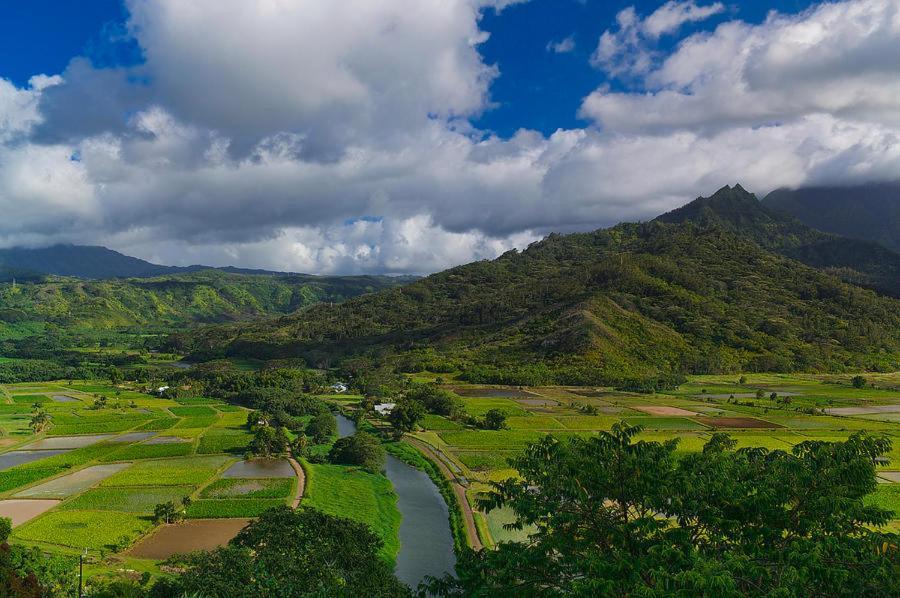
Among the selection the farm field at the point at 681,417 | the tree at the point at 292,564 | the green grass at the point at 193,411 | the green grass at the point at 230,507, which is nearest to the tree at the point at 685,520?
the tree at the point at 292,564

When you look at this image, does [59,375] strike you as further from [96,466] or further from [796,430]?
[796,430]

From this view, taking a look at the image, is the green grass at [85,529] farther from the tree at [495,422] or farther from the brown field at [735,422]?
the brown field at [735,422]

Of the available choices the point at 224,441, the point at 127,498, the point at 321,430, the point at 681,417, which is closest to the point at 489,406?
the point at 681,417

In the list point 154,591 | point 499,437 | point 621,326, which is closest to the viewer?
point 154,591

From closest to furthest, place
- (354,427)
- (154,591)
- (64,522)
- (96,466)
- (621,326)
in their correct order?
(154,591) → (64,522) → (96,466) → (354,427) → (621,326)

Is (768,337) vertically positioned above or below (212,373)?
above

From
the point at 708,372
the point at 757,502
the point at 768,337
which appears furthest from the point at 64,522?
the point at 768,337

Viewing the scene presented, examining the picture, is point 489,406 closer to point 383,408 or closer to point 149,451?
point 383,408
